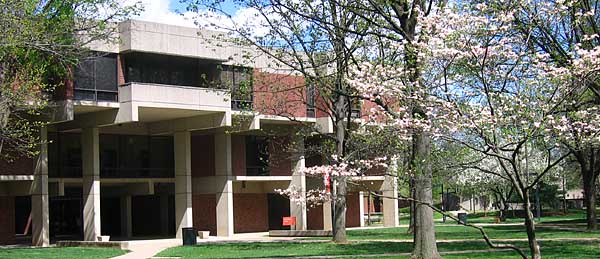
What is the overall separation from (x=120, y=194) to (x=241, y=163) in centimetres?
707

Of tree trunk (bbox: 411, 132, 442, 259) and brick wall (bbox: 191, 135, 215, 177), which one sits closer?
tree trunk (bbox: 411, 132, 442, 259)

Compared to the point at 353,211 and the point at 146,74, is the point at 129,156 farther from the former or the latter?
the point at 353,211

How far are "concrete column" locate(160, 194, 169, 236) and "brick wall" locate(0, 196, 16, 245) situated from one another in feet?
33.0

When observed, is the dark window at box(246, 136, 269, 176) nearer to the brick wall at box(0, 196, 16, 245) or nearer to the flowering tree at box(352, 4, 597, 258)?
the brick wall at box(0, 196, 16, 245)

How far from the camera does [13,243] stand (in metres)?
38.2

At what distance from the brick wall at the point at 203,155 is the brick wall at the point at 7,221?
10685 millimetres

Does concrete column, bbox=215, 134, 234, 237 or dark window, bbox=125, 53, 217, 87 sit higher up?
dark window, bbox=125, 53, 217, 87

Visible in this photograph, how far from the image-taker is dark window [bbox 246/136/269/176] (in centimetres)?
4650

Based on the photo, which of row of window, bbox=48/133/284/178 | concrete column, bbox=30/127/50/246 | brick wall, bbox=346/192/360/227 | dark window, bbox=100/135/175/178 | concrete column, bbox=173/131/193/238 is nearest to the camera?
concrete column, bbox=30/127/50/246

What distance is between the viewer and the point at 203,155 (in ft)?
149

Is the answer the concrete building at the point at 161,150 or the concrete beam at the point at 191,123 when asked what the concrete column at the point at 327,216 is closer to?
the concrete building at the point at 161,150

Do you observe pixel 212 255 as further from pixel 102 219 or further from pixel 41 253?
pixel 102 219

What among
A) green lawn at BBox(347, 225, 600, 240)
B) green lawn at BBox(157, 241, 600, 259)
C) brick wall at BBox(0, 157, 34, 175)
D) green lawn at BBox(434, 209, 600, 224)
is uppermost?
brick wall at BBox(0, 157, 34, 175)

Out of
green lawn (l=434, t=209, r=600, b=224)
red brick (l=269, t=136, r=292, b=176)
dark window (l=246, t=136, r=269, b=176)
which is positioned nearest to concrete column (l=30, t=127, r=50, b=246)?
dark window (l=246, t=136, r=269, b=176)
